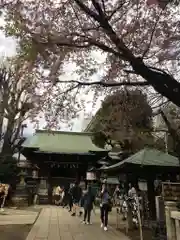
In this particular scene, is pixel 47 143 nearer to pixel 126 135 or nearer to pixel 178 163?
pixel 126 135

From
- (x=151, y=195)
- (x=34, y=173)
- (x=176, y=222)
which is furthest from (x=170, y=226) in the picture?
(x=34, y=173)

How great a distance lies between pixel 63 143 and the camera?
98.7ft

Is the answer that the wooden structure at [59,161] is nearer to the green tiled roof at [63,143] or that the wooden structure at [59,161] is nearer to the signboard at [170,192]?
the green tiled roof at [63,143]

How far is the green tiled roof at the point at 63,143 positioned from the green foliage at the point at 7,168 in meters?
3.46

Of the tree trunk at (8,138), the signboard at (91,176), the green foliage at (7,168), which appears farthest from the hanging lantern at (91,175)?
the tree trunk at (8,138)

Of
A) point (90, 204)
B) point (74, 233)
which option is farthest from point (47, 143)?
point (74, 233)

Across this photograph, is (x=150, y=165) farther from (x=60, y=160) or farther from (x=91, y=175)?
(x=60, y=160)

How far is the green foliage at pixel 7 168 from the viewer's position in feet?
70.2

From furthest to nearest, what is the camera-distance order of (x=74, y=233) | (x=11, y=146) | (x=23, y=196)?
(x=11, y=146)
(x=23, y=196)
(x=74, y=233)

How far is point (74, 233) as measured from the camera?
32.5ft

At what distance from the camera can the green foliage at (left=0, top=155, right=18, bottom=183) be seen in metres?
21.4

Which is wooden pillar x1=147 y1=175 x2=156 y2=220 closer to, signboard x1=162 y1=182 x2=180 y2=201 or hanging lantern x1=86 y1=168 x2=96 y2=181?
signboard x1=162 y1=182 x2=180 y2=201

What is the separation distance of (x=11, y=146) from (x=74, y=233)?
14.9m

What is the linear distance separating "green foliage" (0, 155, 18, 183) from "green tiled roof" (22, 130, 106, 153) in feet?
11.4
